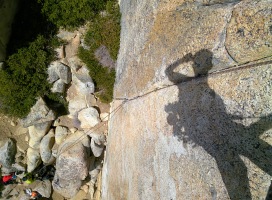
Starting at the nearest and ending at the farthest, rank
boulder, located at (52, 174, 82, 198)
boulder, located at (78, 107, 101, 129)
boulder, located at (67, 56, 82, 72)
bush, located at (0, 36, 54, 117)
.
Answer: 1. bush, located at (0, 36, 54, 117)
2. boulder, located at (67, 56, 82, 72)
3. boulder, located at (78, 107, 101, 129)
4. boulder, located at (52, 174, 82, 198)

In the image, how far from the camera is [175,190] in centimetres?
333

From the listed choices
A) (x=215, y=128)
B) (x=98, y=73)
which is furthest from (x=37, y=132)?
(x=215, y=128)

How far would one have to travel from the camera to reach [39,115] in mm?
7645

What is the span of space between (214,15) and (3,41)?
21.0 ft

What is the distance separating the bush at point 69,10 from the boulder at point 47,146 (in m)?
3.67

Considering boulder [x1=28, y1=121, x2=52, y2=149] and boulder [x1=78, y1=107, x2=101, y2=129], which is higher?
boulder [x1=78, y1=107, x2=101, y2=129]

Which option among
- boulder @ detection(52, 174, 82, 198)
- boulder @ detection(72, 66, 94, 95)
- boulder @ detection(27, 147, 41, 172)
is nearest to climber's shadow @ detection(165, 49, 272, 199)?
boulder @ detection(72, 66, 94, 95)

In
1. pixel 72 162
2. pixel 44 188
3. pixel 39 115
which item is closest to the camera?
pixel 72 162

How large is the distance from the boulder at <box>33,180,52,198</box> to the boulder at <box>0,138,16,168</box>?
4.15 ft

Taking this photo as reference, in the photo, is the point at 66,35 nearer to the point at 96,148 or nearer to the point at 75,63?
the point at 75,63

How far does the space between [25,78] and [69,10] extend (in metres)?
2.44

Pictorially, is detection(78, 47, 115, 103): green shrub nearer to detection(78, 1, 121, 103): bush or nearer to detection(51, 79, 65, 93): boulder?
detection(78, 1, 121, 103): bush

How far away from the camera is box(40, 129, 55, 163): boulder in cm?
824

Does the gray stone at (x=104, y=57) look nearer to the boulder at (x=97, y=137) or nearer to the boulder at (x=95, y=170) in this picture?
the boulder at (x=97, y=137)
